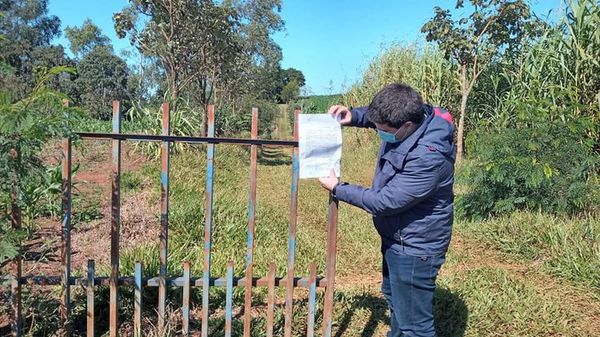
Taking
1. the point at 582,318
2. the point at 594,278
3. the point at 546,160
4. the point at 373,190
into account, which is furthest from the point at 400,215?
the point at 546,160

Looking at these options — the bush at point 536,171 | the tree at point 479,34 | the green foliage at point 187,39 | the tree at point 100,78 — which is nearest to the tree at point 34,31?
the tree at point 100,78

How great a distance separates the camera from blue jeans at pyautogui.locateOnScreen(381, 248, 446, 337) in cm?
243

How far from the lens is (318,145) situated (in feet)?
8.35

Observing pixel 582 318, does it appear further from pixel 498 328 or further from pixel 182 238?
pixel 182 238

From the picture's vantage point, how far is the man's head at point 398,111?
Answer: 7.32 ft

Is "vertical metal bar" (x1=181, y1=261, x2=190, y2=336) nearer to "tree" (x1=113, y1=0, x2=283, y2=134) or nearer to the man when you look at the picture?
the man

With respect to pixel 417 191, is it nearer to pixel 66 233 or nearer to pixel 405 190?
pixel 405 190

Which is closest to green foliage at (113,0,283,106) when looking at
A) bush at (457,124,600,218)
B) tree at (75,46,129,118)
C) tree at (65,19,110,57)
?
bush at (457,124,600,218)

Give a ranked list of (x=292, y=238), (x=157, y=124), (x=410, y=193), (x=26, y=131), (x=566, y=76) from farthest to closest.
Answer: (x=157, y=124), (x=566, y=76), (x=292, y=238), (x=410, y=193), (x=26, y=131)

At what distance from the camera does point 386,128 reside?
2314mm

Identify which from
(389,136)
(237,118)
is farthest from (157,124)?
(389,136)

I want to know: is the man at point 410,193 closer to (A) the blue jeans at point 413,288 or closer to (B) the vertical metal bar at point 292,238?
(A) the blue jeans at point 413,288

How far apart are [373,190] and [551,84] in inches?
250

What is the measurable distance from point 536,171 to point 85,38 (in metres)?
52.6
